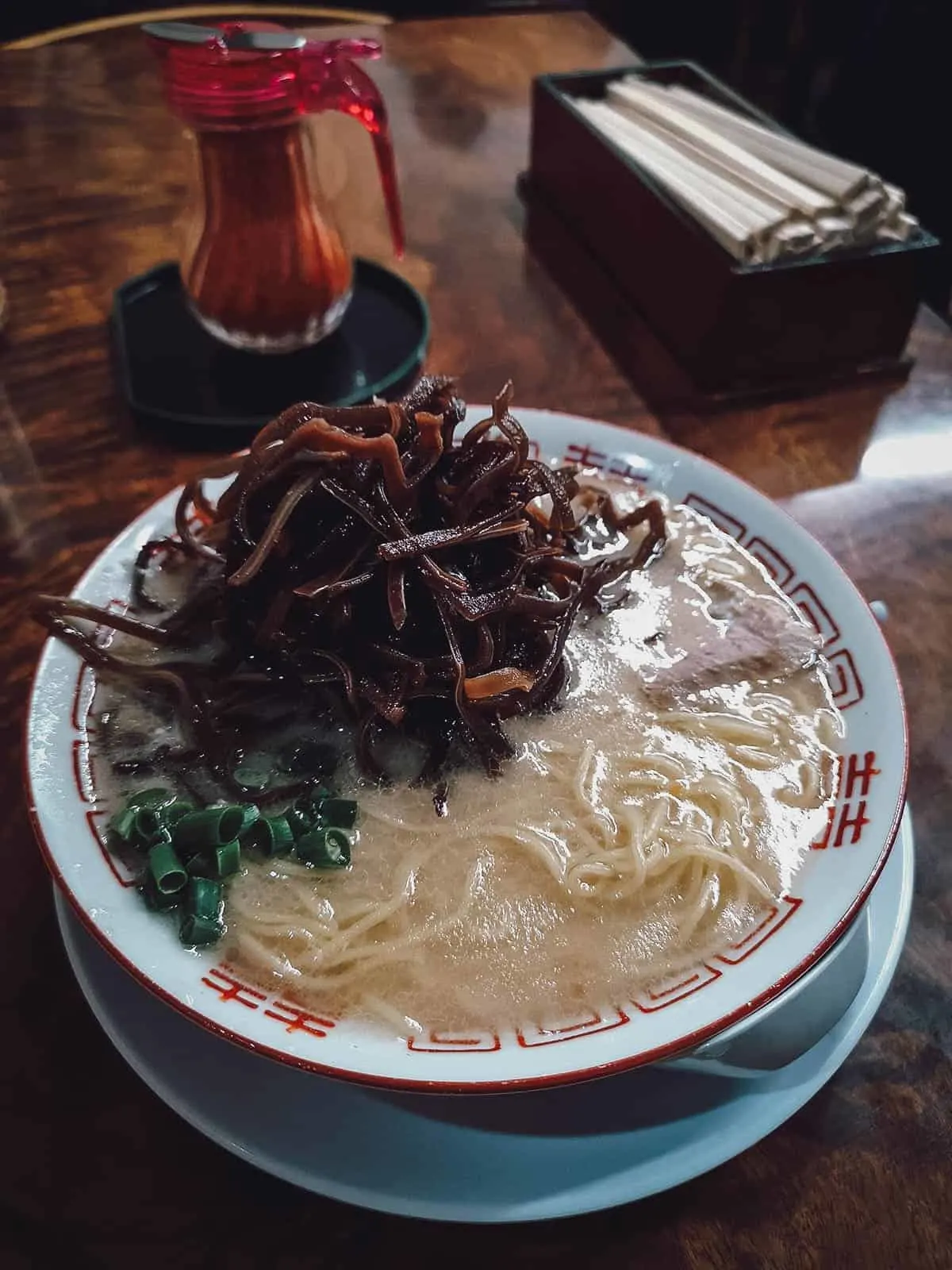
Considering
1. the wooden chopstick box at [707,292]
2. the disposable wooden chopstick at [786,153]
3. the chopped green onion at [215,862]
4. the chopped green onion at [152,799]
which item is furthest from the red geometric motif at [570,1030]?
the disposable wooden chopstick at [786,153]

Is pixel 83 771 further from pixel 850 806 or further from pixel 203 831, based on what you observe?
pixel 850 806

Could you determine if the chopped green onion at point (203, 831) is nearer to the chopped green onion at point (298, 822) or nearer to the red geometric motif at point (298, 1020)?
the chopped green onion at point (298, 822)

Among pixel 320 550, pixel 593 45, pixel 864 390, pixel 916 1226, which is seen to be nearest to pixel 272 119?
pixel 320 550

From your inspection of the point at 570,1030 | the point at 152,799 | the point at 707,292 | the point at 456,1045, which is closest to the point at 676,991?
the point at 570,1030

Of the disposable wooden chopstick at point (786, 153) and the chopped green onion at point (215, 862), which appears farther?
the disposable wooden chopstick at point (786, 153)

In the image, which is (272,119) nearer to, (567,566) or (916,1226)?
(567,566)
